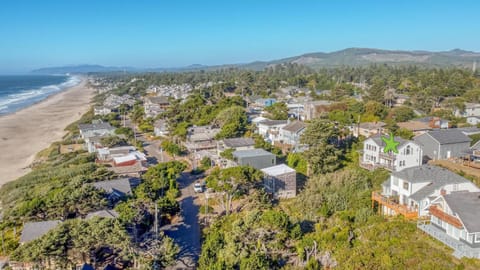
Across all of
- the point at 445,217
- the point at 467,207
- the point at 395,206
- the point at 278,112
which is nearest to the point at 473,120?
the point at 278,112

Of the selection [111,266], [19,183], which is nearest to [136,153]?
[19,183]

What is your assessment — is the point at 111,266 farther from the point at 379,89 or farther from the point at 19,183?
the point at 379,89

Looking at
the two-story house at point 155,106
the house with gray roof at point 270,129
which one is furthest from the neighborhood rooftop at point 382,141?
the two-story house at point 155,106

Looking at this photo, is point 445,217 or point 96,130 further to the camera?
point 96,130

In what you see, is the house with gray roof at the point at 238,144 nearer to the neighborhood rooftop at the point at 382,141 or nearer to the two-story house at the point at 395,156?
the two-story house at the point at 395,156

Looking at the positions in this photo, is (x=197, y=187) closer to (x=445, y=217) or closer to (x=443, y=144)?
(x=445, y=217)

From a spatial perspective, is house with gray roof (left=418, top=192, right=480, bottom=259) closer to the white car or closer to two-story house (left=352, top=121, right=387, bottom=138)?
the white car
